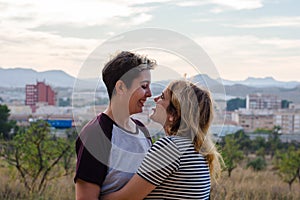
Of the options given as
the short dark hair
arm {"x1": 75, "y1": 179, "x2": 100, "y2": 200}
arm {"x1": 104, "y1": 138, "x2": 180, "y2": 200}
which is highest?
the short dark hair

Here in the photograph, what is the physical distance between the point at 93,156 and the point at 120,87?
312 mm

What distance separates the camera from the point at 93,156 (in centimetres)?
208

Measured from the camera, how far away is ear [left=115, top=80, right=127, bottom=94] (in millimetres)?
2154

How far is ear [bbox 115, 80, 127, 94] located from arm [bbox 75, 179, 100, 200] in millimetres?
404

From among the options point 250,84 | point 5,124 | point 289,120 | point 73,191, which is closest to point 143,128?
point 73,191

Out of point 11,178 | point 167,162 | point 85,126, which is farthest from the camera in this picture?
point 11,178

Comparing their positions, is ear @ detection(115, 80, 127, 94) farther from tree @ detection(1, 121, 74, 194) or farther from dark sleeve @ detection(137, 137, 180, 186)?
tree @ detection(1, 121, 74, 194)

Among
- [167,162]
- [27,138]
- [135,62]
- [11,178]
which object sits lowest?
[11,178]

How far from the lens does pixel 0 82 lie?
2641cm

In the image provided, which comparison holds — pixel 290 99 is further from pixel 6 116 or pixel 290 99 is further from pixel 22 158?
pixel 22 158

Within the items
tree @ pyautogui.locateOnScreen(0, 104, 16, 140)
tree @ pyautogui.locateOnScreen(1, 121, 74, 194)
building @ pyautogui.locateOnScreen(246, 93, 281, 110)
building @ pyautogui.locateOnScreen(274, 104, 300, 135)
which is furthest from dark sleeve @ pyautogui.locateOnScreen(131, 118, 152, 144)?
building @ pyautogui.locateOnScreen(246, 93, 281, 110)

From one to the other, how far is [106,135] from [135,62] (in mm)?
328

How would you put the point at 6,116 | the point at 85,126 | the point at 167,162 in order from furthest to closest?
the point at 6,116
the point at 85,126
the point at 167,162

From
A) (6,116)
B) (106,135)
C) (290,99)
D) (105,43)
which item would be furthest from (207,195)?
(290,99)
